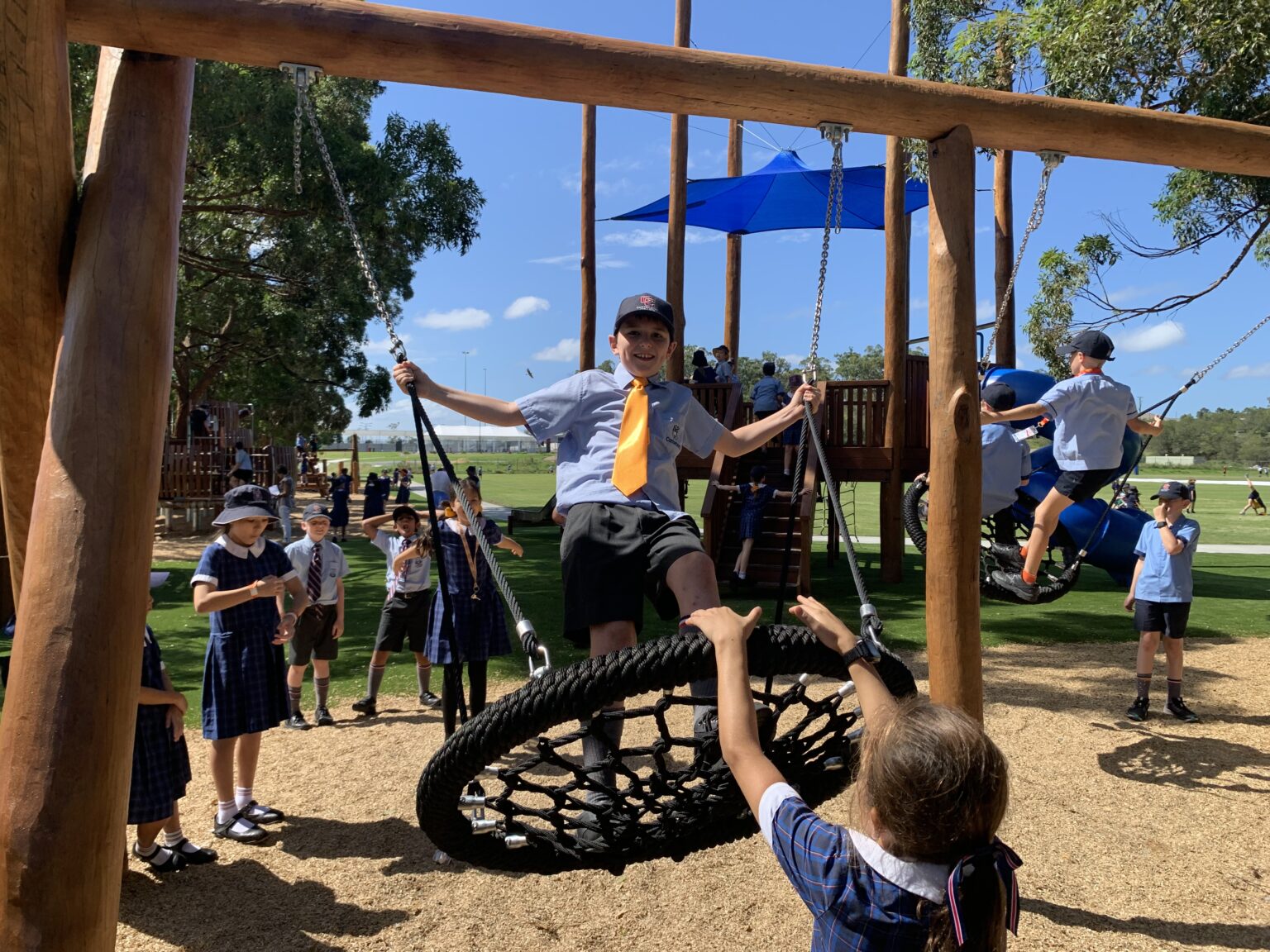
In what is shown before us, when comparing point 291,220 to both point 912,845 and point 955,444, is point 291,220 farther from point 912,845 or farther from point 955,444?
point 912,845

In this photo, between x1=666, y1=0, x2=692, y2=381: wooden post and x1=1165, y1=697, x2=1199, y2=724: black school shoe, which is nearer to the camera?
x1=1165, y1=697, x2=1199, y2=724: black school shoe

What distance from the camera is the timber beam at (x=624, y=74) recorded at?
8.79 feet

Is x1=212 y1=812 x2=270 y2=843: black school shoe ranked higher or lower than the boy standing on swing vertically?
lower

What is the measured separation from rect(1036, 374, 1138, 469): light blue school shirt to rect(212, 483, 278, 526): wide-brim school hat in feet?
14.4

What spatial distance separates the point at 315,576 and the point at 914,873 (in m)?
5.18

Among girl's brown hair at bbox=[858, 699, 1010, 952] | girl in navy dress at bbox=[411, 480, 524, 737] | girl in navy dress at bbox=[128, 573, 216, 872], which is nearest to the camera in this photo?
girl's brown hair at bbox=[858, 699, 1010, 952]

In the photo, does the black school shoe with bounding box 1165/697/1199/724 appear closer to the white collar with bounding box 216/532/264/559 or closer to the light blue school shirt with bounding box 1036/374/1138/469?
the light blue school shirt with bounding box 1036/374/1138/469

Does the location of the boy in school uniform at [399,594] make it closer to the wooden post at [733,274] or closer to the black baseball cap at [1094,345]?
the black baseball cap at [1094,345]

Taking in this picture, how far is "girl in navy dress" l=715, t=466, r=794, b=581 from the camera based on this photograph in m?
11.4

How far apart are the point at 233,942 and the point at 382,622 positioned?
2.89 m

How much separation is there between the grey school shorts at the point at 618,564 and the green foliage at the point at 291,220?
338 inches

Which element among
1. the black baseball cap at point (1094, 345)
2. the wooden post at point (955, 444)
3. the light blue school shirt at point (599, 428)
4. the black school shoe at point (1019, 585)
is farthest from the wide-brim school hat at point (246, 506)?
the black school shoe at point (1019, 585)

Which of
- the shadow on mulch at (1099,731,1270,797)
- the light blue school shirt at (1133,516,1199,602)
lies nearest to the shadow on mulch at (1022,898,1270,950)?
the shadow on mulch at (1099,731,1270,797)

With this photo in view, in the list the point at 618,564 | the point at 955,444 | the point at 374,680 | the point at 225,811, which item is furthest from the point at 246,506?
the point at 955,444
